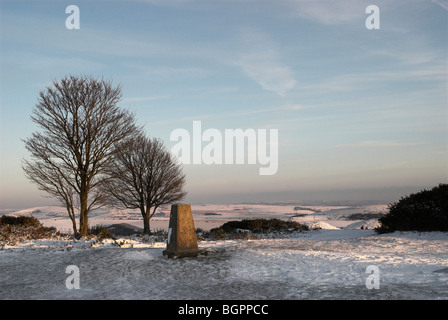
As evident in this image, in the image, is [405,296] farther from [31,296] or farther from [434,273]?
[31,296]

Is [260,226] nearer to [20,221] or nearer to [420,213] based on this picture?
[420,213]

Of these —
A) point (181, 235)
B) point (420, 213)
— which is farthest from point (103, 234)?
point (420, 213)

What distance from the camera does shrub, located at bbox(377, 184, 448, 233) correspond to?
16.9 meters

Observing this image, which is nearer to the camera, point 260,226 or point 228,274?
point 228,274

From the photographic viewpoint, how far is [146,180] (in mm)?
25688

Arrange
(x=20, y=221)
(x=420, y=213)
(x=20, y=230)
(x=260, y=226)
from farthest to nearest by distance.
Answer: (x=260, y=226), (x=20, y=221), (x=20, y=230), (x=420, y=213)

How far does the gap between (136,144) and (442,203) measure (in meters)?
17.4

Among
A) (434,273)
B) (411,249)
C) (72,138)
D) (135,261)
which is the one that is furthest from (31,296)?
(72,138)

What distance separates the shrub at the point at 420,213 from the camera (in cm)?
1686

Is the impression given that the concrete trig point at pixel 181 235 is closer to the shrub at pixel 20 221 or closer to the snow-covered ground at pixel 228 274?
the snow-covered ground at pixel 228 274

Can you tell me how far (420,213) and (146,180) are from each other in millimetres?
16303

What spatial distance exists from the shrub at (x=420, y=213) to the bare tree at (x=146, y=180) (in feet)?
44.6

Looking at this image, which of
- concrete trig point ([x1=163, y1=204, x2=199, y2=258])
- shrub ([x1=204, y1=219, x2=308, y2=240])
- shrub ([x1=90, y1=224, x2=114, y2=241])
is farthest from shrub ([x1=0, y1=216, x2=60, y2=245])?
shrub ([x1=204, y1=219, x2=308, y2=240])

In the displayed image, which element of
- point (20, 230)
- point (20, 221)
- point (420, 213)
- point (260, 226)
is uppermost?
point (420, 213)
